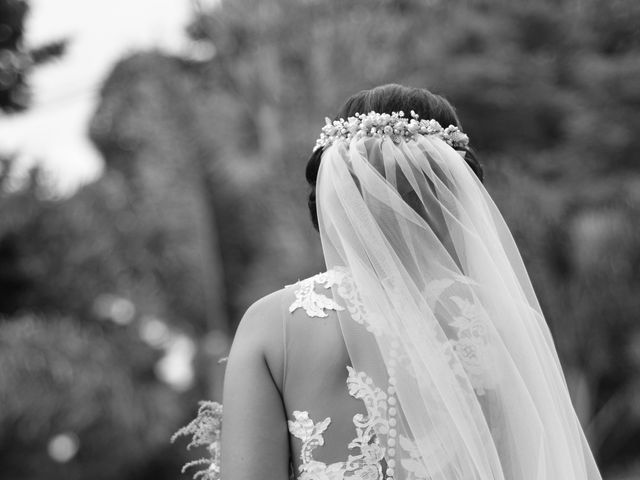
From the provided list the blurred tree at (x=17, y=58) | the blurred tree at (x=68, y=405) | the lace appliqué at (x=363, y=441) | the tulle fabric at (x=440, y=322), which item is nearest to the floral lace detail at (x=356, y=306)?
the tulle fabric at (x=440, y=322)

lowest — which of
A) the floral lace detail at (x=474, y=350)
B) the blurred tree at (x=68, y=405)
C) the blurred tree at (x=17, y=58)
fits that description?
the floral lace detail at (x=474, y=350)

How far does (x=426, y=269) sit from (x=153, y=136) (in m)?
12.4

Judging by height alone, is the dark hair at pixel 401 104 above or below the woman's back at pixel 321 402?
above

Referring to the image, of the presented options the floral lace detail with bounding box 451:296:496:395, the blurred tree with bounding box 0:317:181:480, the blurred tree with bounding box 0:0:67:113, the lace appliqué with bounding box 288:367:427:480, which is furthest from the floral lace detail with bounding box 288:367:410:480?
the blurred tree with bounding box 0:317:181:480

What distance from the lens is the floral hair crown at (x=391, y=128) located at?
2.16 meters

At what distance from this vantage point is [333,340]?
200 centimetres

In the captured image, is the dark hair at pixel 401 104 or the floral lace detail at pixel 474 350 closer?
the floral lace detail at pixel 474 350

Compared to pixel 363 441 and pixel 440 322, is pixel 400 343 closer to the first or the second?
pixel 440 322

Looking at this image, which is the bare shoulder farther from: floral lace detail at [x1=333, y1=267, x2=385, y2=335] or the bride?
floral lace detail at [x1=333, y1=267, x2=385, y2=335]

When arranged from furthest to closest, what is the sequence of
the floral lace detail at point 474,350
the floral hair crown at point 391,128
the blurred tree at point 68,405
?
the blurred tree at point 68,405
the floral hair crown at point 391,128
the floral lace detail at point 474,350

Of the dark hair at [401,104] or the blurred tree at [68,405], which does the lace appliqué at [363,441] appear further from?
the blurred tree at [68,405]

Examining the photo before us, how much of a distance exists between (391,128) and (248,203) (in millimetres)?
12380

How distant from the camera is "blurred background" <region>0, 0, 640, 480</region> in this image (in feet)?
29.8

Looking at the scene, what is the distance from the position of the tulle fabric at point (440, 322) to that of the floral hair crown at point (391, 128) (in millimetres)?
23
